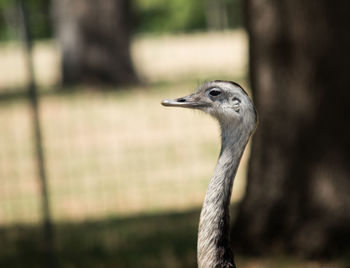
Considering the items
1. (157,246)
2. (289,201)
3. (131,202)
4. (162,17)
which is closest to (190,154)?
(131,202)

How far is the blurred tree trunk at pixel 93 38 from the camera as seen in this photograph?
657 inches

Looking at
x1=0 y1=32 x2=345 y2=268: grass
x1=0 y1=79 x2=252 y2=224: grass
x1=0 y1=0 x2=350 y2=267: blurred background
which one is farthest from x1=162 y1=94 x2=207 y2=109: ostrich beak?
x1=0 y1=79 x2=252 y2=224: grass

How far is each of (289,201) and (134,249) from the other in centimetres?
152

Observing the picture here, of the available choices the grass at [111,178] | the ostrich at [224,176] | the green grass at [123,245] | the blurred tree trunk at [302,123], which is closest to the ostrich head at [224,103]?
the ostrich at [224,176]

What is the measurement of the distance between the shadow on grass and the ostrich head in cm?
278

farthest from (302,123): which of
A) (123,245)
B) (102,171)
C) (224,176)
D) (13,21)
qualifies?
(13,21)

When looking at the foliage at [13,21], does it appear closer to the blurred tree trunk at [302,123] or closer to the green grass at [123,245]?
the green grass at [123,245]

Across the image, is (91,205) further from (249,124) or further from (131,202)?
(249,124)

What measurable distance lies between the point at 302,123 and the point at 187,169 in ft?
12.1

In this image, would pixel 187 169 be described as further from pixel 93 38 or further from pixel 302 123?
pixel 93 38

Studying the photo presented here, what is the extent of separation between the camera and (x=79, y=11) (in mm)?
16578

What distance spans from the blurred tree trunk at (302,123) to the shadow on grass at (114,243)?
90 centimetres

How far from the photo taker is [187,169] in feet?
29.7

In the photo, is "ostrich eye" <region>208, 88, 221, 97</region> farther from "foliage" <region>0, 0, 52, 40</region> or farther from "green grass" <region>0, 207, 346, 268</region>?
"foliage" <region>0, 0, 52, 40</region>
